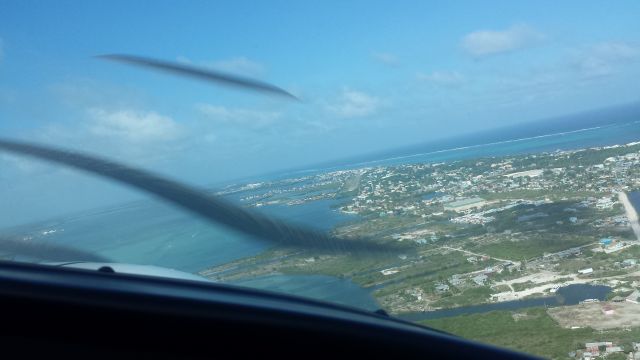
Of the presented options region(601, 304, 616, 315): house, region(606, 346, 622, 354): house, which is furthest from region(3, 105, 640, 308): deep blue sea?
region(601, 304, 616, 315): house

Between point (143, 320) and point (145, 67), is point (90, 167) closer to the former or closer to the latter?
point (145, 67)

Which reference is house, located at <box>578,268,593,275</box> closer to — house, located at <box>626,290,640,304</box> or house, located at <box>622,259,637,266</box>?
house, located at <box>622,259,637,266</box>

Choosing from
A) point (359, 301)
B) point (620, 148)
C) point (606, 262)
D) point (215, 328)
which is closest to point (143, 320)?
point (215, 328)

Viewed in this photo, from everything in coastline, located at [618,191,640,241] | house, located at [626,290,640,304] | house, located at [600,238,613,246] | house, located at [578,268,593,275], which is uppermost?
coastline, located at [618,191,640,241]

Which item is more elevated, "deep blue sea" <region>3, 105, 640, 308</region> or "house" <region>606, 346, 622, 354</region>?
"deep blue sea" <region>3, 105, 640, 308</region>

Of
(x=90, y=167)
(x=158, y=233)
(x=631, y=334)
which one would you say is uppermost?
(x=90, y=167)

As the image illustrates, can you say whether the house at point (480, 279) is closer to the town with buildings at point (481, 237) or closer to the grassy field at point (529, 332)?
the town with buildings at point (481, 237)
